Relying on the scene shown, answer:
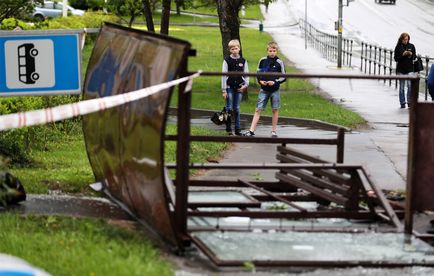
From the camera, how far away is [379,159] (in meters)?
15.2

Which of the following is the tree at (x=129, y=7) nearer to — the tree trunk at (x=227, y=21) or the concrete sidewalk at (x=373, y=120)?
the concrete sidewalk at (x=373, y=120)

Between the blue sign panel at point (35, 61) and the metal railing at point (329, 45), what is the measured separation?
93.4ft

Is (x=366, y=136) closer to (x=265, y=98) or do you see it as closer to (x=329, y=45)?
(x=265, y=98)

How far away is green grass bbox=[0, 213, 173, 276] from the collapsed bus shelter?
353 mm

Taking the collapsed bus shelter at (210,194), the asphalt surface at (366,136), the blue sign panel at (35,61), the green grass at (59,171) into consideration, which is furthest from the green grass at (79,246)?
the asphalt surface at (366,136)

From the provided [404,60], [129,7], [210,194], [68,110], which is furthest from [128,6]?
[68,110]

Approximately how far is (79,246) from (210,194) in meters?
2.88

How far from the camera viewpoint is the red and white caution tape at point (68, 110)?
7352 millimetres

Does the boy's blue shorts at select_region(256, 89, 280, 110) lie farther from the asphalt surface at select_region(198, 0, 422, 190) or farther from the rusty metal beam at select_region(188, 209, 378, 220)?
the rusty metal beam at select_region(188, 209, 378, 220)

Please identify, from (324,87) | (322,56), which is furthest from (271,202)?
(322,56)

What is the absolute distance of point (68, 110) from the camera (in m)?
7.71

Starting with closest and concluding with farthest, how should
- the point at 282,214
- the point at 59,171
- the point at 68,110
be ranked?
the point at 68,110
the point at 282,214
the point at 59,171

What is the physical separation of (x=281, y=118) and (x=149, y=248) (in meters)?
13.2

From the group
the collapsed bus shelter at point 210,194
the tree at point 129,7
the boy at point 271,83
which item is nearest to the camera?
the collapsed bus shelter at point 210,194
